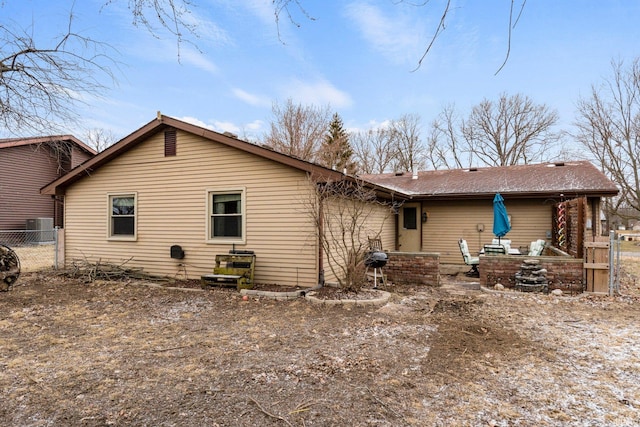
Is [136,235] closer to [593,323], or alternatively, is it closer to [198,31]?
[198,31]

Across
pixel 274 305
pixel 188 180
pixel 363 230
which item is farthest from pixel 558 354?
pixel 188 180

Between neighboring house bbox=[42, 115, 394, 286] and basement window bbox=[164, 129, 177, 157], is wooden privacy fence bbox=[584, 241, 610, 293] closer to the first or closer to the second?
neighboring house bbox=[42, 115, 394, 286]

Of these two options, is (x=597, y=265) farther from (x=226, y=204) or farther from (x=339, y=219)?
(x=226, y=204)

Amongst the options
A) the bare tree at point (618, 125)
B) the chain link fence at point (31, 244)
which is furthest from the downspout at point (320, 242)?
the bare tree at point (618, 125)

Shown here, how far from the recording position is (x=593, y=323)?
5.37 m

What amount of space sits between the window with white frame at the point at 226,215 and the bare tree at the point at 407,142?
22.7 m

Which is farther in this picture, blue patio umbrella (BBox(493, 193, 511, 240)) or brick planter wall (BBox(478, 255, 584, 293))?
blue patio umbrella (BBox(493, 193, 511, 240))

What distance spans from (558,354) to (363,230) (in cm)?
613

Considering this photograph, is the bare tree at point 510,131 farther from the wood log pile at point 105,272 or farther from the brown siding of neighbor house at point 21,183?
the brown siding of neighbor house at point 21,183

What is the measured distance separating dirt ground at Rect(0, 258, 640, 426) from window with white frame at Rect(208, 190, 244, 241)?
2.01 metres

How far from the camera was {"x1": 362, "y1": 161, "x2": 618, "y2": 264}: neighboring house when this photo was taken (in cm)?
1105

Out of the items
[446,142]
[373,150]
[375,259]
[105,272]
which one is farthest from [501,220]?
[446,142]

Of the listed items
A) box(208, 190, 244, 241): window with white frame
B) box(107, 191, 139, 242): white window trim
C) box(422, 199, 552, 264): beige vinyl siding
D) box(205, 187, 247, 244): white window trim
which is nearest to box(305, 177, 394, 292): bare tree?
box(205, 187, 247, 244): white window trim

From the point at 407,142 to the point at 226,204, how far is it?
23640 mm
